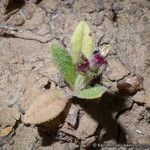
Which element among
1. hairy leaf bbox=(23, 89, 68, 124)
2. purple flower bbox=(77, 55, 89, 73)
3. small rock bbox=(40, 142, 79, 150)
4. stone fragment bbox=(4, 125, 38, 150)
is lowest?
small rock bbox=(40, 142, 79, 150)

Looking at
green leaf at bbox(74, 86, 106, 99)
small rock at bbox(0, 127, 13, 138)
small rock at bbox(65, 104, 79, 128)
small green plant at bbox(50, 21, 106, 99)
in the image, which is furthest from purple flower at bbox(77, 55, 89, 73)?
small rock at bbox(0, 127, 13, 138)

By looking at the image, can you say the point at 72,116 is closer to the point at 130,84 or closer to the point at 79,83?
the point at 79,83

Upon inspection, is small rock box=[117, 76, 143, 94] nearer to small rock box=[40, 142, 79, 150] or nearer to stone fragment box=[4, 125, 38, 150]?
small rock box=[40, 142, 79, 150]

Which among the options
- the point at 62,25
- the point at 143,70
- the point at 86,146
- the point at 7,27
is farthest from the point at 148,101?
the point at 7,27

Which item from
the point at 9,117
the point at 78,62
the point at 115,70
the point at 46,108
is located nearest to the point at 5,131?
the point at 9,117

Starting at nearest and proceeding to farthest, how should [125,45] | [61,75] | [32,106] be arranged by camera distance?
[32,106]
[61,75]
[125,45]

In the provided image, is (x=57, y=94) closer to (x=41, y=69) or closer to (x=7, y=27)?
(x=41, y=69)

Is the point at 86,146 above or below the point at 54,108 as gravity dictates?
below
